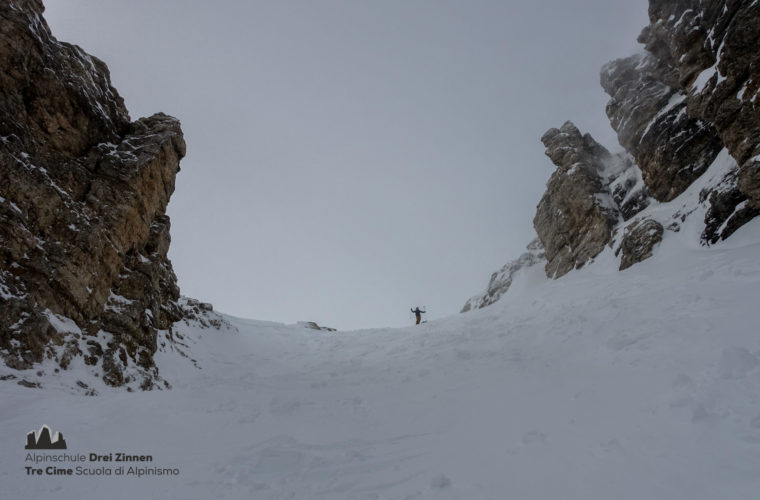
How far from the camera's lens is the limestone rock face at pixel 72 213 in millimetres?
11844

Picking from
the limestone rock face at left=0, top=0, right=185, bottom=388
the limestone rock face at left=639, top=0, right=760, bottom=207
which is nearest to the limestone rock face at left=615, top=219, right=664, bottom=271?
the limestone rock face at left=639, top=0, right=760, bottom=207

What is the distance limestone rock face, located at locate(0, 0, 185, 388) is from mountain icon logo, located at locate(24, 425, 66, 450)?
4829mm

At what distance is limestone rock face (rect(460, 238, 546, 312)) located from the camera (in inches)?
1547

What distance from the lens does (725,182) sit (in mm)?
16719

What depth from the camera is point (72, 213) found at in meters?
14.3

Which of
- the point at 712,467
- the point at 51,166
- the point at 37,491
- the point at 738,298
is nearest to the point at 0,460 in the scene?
the point at 37,491

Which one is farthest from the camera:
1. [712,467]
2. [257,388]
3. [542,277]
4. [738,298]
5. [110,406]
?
[542,277]

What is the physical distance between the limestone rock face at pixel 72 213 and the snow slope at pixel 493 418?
2.31 m

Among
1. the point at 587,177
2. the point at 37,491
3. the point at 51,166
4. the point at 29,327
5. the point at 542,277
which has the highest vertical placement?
the point at 587,177

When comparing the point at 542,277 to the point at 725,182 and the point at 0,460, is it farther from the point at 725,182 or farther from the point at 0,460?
the point at 0,460

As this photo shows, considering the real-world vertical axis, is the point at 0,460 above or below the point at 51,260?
below

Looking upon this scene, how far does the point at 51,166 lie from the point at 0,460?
12462 millimetres

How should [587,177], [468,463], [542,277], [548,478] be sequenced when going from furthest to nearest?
[542,277], [587,177], [468,463], [548,478]

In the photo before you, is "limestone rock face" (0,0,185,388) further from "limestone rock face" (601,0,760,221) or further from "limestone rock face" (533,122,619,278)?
"limestone rock face" (533,122,619,278)
